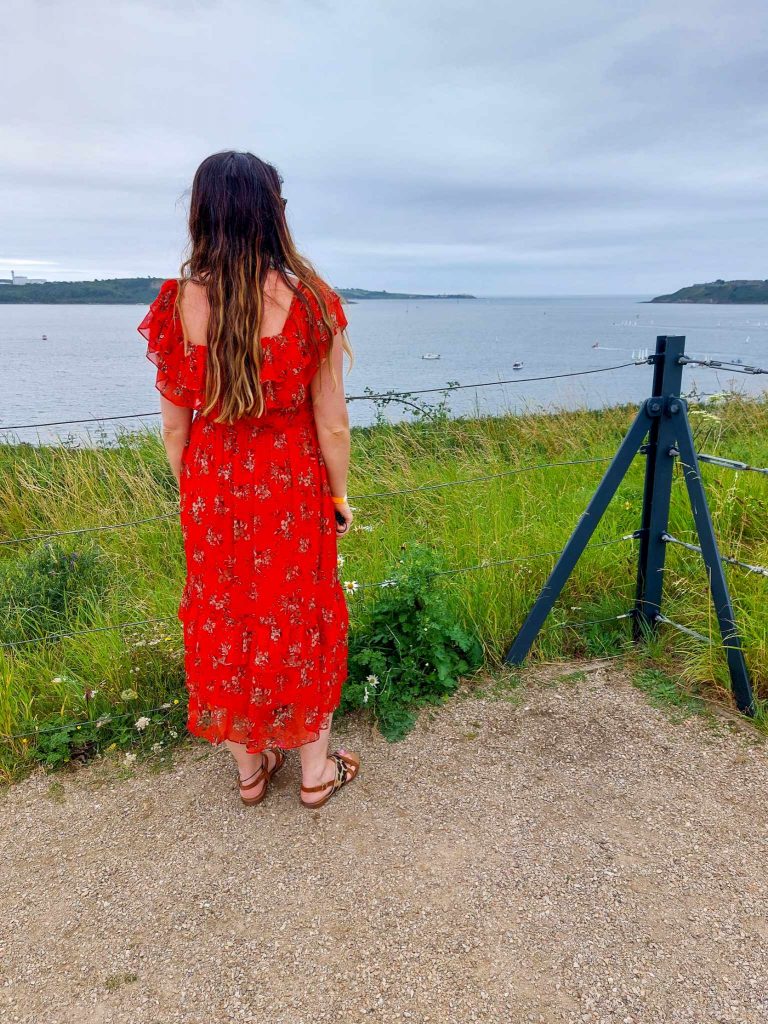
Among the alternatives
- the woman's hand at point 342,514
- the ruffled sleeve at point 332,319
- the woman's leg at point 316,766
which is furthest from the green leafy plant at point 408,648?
the ruffled sleeve at point 332,319

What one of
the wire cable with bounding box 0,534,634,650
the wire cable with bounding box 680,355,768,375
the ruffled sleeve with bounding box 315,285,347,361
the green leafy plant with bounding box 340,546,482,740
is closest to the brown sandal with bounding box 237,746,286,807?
the green leafy plant with bounding box 340,546,482,740

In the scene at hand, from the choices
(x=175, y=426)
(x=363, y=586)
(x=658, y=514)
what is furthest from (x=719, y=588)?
(x=175, y=426)

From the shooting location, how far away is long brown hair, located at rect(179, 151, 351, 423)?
173cm

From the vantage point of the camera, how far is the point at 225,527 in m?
1.98

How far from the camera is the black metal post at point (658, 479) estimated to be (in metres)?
2.73

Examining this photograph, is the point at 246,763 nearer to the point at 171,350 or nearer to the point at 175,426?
the point at 175,426

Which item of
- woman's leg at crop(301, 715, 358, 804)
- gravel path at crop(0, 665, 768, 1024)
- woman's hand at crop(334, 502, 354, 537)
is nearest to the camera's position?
gravel path at crop(0, 665, 768, 1024)

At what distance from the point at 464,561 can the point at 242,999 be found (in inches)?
91.6

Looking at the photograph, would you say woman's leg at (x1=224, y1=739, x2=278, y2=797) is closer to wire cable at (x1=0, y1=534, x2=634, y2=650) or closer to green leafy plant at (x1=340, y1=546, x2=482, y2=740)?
green leafy plant at (x1=340, y1=546, x2=482, y2=740)

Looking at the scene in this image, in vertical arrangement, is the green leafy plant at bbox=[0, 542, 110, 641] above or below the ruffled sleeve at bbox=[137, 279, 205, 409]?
below

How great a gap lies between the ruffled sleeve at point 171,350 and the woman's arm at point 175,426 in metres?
0.09

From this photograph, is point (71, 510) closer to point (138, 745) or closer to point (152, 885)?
point (138, 745)

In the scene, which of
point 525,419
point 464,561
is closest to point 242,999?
point 464,561

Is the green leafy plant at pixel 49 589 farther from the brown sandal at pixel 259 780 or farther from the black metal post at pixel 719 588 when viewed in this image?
the black metal post at pixel 719 588
